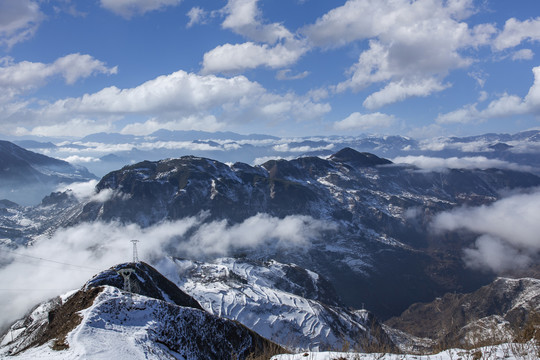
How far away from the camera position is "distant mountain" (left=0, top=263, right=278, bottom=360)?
35.4 metres

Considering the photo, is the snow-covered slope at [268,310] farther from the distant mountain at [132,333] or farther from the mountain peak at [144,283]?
the distant mountain at [132,333]

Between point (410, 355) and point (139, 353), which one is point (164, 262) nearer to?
point (139, 353)

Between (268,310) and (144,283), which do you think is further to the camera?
(268,310)

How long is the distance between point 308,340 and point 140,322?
107 m

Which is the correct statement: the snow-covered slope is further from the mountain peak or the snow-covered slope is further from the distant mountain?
the distant mountain

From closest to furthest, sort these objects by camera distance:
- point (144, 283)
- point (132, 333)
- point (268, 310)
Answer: point (132, 333)
point (144, 283)
point (268, 310)

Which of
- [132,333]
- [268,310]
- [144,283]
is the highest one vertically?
[132,333]

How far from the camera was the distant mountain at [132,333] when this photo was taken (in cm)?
3544

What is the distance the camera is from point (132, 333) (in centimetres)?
4131

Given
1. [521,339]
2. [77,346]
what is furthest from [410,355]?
[77,346]

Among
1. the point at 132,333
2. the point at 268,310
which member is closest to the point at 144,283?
the point at 132,333

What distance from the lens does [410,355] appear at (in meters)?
23.4

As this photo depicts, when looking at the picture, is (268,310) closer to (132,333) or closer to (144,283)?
(144,283)

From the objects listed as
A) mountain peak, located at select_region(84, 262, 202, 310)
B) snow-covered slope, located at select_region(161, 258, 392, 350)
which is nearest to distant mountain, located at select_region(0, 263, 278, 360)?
mountain peak, located at select_region(84, 262, 202, 310)
